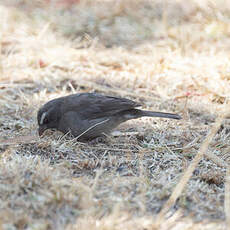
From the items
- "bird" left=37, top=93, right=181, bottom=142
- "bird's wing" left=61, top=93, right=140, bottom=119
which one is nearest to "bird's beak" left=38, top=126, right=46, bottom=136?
"bird" left=37, top=93, right=181, bottom=142

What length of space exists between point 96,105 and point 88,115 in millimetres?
142

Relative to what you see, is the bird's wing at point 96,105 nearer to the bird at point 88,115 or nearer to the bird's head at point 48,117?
the bird at point 88,115

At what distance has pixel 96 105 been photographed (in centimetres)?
485

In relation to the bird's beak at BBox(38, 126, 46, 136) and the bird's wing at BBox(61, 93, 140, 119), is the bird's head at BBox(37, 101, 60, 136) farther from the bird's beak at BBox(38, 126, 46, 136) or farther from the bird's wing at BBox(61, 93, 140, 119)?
the bird's wing at BBox(61, 93, 140, 119)

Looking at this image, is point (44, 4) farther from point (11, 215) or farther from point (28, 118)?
point (11, 215)

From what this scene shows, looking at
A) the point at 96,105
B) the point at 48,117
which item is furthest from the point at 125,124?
the point at 48,117

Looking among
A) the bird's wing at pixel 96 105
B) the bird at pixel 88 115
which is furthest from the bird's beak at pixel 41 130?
the bird's wing at pixel 96 105

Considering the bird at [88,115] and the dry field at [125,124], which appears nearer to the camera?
the dry field at [125,124]

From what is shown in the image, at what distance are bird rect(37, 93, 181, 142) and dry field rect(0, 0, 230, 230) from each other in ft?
0.48

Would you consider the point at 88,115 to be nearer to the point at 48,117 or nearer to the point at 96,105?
the point at 96,105

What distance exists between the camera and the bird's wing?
477 centimetres

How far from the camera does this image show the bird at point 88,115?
4742 mm

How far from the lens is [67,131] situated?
15.8ft

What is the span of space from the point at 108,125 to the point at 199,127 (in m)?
1.01
